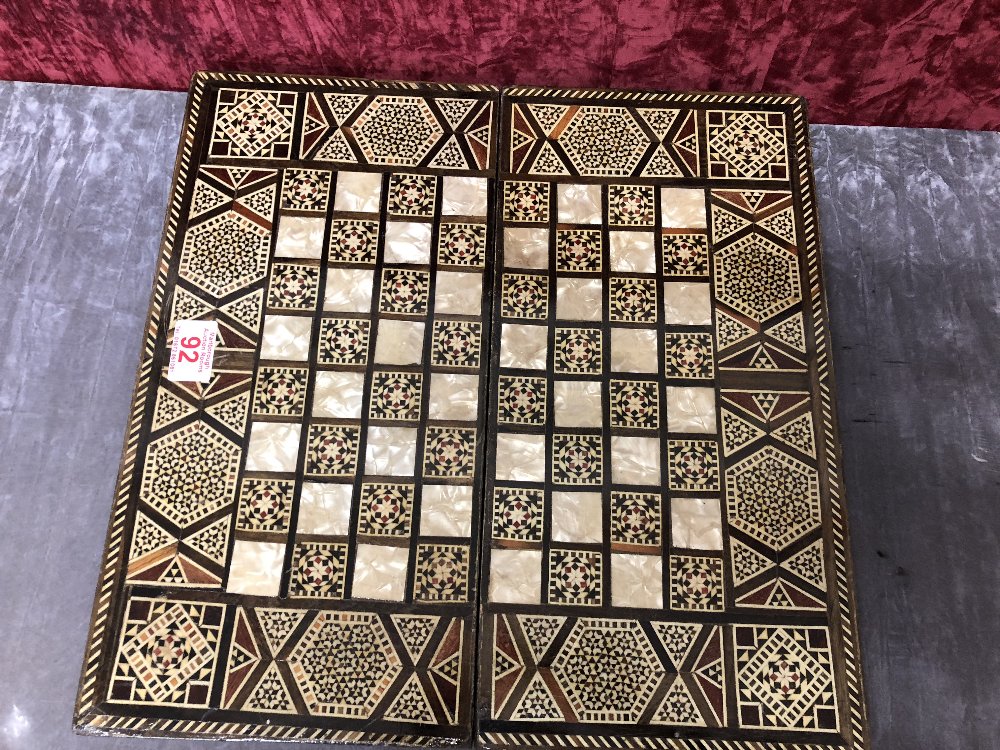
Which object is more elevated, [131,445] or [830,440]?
[830,440]

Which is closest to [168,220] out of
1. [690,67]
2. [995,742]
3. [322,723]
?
[322,723]

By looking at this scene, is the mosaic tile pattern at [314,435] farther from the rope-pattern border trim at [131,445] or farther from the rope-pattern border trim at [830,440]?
the rope-pattern border trim at [830,440]

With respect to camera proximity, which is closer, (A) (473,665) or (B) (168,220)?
(A) (473,665)

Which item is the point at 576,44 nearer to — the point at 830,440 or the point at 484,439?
the point at 484,439

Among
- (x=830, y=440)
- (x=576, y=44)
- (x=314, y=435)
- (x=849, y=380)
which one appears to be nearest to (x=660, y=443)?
(x=830, y=440)

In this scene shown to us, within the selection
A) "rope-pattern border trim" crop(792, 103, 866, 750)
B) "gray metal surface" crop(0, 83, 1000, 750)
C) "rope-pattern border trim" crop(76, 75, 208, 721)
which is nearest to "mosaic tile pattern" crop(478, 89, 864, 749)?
"rope-pattern border trim" crop(792, 103, 866, 750)

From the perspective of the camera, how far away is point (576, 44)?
2.63 m

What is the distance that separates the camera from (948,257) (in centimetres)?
272

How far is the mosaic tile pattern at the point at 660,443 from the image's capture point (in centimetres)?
193

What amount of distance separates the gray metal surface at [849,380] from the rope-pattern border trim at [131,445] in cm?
48

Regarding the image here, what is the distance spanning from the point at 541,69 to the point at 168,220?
1472 millimetres

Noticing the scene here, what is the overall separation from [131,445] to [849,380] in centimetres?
243

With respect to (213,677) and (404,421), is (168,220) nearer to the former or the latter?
(404,421)

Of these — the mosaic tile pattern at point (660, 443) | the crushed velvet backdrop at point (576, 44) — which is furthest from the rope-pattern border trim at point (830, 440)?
the crushed velvet backdrop at point (576, 44)
